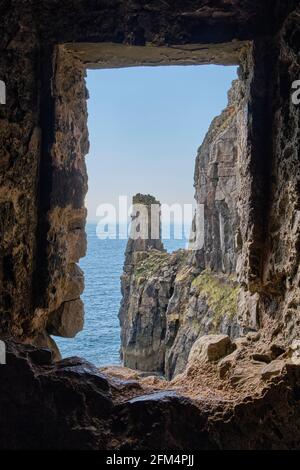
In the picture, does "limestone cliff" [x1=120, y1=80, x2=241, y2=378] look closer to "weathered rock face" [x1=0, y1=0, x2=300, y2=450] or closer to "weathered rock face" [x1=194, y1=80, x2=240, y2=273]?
"weathered rock face" [x1=194, y1=80, x2=240, y2=273]

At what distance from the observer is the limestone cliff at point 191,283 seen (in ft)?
86.1

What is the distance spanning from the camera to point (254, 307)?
3170 mm

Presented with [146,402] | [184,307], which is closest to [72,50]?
[146,402]

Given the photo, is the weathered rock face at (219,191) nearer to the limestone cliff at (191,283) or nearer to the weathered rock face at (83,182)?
the limestone cliff at (191,283)

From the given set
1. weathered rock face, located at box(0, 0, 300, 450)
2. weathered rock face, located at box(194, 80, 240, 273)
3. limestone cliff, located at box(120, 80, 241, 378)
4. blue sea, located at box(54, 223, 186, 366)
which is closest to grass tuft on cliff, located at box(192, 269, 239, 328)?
limestone cliff, located at box(120, 80, 241, 378)

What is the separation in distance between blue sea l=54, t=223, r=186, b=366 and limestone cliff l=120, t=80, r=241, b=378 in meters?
4.15

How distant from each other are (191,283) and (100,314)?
3028cm

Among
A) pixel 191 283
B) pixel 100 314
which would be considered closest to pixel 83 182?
pixel 191 283

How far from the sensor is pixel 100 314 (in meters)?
58.6

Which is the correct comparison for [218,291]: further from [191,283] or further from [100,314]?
[100,314]

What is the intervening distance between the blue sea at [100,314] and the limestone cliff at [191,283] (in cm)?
415

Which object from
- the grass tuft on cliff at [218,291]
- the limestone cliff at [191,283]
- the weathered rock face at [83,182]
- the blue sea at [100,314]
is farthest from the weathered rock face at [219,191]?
the weathered rock face at [83,182]

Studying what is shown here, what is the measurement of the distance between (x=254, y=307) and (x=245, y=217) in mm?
661

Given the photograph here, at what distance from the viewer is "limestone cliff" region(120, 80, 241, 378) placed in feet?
86.1
